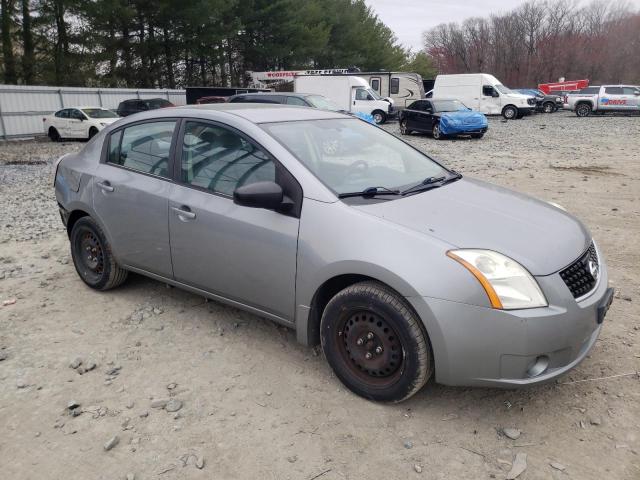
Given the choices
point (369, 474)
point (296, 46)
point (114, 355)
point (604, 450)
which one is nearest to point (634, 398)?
point (604, 450)

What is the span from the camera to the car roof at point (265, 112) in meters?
3.63

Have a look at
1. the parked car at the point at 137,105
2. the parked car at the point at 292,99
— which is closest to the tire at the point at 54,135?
the parked car at the point at 137,105

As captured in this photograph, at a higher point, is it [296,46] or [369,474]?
[296,46]

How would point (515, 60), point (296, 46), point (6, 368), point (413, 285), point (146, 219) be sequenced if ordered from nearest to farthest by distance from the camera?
point (413, 285), point (6, 368), point (146, 219), point (296, 46), point (515, 60)

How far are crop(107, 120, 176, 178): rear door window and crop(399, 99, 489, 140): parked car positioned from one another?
1621 cm

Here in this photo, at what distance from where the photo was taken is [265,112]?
3.78 metres

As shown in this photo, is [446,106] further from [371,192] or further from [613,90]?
[371,192]

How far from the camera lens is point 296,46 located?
39.5 m

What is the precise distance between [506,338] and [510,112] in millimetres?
28929

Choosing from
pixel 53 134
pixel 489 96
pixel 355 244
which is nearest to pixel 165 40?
pixel 53 134

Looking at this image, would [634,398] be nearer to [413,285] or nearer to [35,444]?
[413,285]

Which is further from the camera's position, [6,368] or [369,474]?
[6,368]

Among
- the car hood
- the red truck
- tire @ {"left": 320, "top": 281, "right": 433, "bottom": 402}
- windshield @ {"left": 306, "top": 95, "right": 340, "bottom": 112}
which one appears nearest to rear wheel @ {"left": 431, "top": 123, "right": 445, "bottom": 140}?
windshield @ {"left": 306, "top": 95, "right": 340, "bottom": 112}

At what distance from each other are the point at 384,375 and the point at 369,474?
578mm
